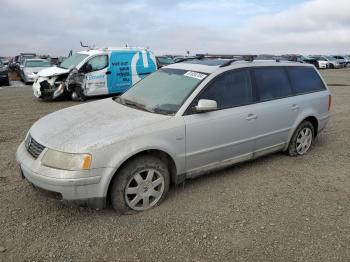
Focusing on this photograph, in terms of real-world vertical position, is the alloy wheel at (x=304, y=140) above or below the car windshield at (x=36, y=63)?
below

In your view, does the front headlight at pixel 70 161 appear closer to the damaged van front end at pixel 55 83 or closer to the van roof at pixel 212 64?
the van roof at pixel 212 64

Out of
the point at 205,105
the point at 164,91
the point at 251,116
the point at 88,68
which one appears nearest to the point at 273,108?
the point at 251,116

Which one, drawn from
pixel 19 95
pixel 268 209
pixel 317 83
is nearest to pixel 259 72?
pixel 317 83

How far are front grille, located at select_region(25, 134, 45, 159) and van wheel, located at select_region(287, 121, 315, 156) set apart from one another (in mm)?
3703

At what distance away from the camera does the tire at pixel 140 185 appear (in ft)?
11.3

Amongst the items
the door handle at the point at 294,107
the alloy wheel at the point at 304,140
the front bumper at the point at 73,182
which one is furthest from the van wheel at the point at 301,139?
the front bumper at the point at 73,182

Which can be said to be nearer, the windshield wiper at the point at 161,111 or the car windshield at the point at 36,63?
the windshield wiper at the point at 161,111

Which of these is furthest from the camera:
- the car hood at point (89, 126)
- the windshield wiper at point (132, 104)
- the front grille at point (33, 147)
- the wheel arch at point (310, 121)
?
the wheel arch at point (310, 121)

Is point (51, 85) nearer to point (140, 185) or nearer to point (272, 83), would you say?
point (272, 83)

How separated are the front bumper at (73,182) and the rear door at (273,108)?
233 centimetres

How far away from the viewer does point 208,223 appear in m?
3.46

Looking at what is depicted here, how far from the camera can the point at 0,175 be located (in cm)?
455

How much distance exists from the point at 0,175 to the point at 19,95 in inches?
382

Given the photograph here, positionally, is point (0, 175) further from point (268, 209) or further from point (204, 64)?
point (268, 209)
